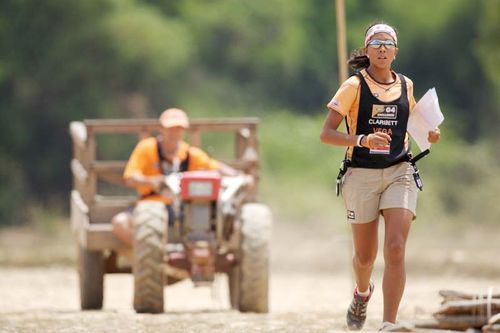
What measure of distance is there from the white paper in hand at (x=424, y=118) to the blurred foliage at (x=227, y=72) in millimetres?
18704

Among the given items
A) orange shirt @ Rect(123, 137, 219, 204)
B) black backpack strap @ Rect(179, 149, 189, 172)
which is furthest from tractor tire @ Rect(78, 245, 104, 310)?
black backpack strap @ Rect(179, 149, 189, 172)

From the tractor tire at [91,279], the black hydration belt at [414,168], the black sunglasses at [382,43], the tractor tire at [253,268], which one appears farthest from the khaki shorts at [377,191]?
the tractor tire at [91,279]

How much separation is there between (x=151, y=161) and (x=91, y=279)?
1388 mm

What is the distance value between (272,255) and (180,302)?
290 inches

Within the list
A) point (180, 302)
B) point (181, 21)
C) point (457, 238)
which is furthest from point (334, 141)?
point (181, 21)

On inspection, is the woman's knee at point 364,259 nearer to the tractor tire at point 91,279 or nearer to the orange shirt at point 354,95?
the orange shirt at point 354,95

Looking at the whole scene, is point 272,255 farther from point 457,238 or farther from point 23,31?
point 23,31

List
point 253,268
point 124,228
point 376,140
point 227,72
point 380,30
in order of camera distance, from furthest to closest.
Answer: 1. point 227,72
2. point 124,228
3. point 253,268
4. point 380,30
5. point 376,140

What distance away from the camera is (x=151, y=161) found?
13461 mm

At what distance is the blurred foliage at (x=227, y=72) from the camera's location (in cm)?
2794

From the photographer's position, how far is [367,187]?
31.5ft

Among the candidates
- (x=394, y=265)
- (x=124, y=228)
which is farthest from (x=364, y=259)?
(x=124, y=228)

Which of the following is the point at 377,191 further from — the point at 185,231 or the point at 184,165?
the point at 184,165

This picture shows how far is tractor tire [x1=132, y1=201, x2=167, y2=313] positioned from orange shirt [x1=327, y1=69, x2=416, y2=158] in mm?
3146
